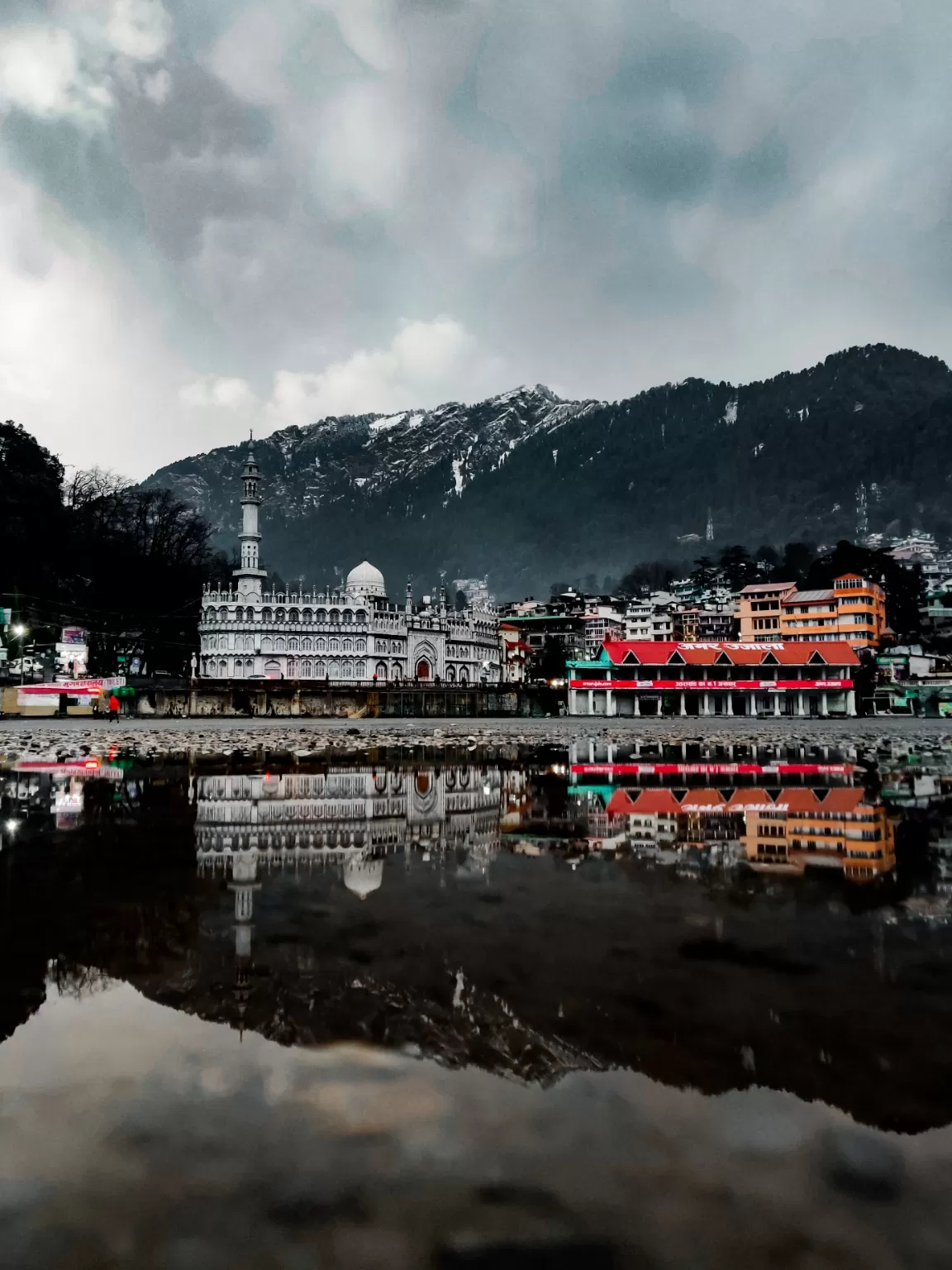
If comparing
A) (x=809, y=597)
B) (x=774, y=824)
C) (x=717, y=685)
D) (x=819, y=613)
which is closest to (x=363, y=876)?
(x=774, y=824)

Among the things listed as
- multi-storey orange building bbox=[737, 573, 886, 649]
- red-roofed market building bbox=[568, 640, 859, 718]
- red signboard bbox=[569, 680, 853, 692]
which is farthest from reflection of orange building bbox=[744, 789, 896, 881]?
multi-storey orange building bbox=[737, 573, 886, 649]

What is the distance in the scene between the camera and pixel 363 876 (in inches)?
376

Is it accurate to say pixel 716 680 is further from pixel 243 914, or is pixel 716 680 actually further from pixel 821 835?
pixel 243 914

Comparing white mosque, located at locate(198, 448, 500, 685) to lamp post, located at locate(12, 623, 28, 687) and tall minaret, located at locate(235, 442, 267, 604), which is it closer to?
tall minaret, located at locate(235, 442, 267, 604)

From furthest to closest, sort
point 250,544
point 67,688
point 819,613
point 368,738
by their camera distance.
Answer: point 819,613
point 250,544
point 67,688
point 368,738

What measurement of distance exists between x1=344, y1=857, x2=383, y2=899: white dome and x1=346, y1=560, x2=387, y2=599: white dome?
9765 centimetres

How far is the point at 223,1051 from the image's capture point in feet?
16.2

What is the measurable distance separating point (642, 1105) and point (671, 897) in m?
4.28

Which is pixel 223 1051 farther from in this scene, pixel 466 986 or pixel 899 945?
pixel 899 945

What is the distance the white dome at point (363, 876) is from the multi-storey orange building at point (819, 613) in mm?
92385

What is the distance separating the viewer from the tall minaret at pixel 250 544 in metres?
99.4

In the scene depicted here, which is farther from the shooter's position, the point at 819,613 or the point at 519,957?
the point at 819,613

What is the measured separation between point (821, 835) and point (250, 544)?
95.8 metres

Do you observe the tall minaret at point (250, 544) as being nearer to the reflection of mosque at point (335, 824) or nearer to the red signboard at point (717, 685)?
the red signboard at point (717, 685)
